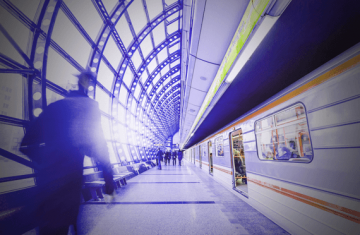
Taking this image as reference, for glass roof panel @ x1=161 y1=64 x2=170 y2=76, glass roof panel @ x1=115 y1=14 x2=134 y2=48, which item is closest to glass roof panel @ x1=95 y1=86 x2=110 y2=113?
glass roof panel @ x1=115 y1=14 x2=134 y2=48

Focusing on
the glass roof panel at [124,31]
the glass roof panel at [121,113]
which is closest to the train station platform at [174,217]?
the glass roof panel at [121,113]

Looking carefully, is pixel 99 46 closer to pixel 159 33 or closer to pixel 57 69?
pixel 57 69

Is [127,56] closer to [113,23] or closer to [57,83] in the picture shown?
[113,23]

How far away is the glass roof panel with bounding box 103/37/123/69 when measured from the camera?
6016 mm

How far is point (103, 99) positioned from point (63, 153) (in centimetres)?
672

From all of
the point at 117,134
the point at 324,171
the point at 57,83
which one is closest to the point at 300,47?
the point at 324,171

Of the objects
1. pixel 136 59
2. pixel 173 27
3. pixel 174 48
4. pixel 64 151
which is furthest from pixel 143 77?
pixel 64 151

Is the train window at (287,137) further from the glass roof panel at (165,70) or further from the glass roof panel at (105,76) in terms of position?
the glass roof panel at (165,70)

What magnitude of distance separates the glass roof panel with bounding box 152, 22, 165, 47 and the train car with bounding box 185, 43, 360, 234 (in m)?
7.33

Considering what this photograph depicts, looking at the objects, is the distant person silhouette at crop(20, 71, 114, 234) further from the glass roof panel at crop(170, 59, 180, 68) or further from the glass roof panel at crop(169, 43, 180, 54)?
the glass roof panel at crop(170, 59, 180, 68)

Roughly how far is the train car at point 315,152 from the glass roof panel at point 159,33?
24.0 feet

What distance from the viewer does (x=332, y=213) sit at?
1.66 meters

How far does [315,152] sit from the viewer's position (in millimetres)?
1896

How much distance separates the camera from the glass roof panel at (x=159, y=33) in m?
7.83
